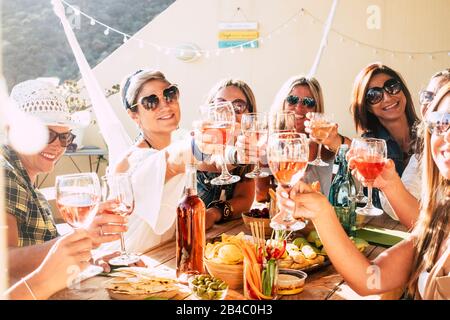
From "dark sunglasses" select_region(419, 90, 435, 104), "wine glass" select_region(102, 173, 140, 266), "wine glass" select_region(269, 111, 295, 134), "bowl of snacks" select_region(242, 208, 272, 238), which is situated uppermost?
"dark sunglasses" select_region(419, 90, 435, 104)

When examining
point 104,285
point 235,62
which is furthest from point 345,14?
point 104,285

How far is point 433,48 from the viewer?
2.24m

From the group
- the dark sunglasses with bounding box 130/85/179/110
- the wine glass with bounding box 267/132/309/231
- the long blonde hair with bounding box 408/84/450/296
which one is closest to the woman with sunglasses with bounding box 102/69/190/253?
the dark sunglasses with bounding box 130/85/179/110

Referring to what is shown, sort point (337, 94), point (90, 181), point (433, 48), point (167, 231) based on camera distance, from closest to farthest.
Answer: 1. point (90, 181)
2. point (167, 231)
3. point (433, 48)
4. point (337, 94)

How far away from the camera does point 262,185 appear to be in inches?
85.0

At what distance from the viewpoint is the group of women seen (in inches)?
42.1

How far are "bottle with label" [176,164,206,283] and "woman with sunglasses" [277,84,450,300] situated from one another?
0.65 ft

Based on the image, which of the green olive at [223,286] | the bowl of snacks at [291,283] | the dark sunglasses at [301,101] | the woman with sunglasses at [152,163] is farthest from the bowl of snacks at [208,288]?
the dark sunglasses at [301,101]

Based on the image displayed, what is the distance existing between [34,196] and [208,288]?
74cm

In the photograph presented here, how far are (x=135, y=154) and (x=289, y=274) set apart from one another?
0.94m

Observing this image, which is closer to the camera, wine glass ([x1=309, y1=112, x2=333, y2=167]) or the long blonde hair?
the long blonde hair

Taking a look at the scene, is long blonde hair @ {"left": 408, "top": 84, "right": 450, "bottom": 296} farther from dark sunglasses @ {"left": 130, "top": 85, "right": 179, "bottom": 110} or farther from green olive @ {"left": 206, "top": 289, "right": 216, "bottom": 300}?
dark sunglasses @ {"left": 130, "top": 85, "right": 179, "bottom": 110}
